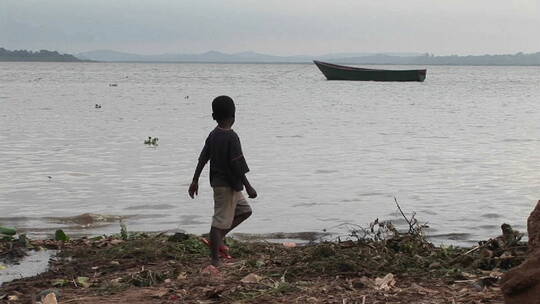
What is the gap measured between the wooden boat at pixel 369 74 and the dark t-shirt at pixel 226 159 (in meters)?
64.9

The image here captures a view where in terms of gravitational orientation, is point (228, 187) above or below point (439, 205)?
above

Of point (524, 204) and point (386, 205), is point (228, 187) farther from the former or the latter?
point (524, 204)

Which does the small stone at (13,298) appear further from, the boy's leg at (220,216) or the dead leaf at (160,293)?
the boy's leg at (220,216)

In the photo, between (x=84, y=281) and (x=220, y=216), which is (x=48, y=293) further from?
(x=220, y=216)

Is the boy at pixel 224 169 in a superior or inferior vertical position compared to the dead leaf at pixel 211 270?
superior

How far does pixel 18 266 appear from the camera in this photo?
23.8 feet

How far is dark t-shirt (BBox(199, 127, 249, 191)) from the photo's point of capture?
6.35m

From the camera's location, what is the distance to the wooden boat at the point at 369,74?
71750mm

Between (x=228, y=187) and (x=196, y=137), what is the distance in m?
15.4

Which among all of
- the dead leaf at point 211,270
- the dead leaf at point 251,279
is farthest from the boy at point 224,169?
the dead leaf at point 251,279

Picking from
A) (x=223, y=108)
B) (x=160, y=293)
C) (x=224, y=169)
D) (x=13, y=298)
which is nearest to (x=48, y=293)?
(x=13, y=298)

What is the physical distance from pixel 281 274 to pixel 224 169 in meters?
1.01

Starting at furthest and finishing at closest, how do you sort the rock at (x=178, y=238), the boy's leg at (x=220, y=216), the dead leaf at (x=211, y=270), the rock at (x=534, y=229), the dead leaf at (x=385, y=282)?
the rock at (x=178, y=238) < the boy's leg at (x=220, y=216) < the dead leaf at (x=211, y=270) < the dead leaf at (x=385, y=282) < the rock at (x=534, y=229)

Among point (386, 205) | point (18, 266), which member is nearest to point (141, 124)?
point (386, 205)
